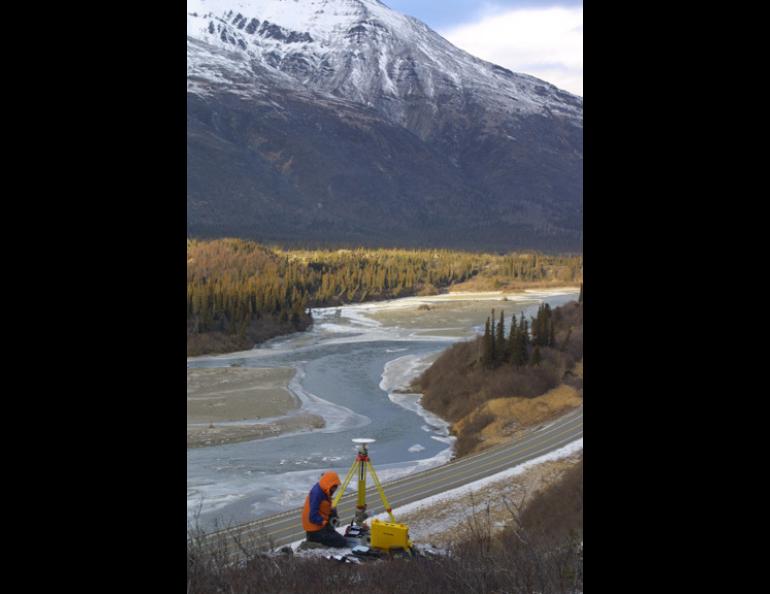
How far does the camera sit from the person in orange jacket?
6426mm

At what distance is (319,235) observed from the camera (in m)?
59.9

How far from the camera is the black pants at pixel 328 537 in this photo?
6.48 m

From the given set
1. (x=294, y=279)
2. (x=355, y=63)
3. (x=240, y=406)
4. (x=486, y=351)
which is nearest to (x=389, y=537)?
(x=486, y=351)

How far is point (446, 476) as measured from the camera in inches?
474

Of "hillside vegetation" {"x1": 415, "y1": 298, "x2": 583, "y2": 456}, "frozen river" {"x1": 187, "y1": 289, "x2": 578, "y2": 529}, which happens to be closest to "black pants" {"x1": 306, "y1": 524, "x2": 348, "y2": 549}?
"frozen river" {"x1": 187, "y1": 289, "x2": 578, "y2": 529}

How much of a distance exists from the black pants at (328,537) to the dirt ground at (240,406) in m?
8.61

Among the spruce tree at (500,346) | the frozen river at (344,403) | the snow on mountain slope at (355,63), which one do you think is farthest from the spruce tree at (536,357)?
the snow on mountain slope at (355,63)

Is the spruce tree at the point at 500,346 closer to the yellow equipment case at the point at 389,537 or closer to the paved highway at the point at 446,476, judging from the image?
the paved highway at the point at 446,476

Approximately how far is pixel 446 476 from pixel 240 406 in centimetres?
839
